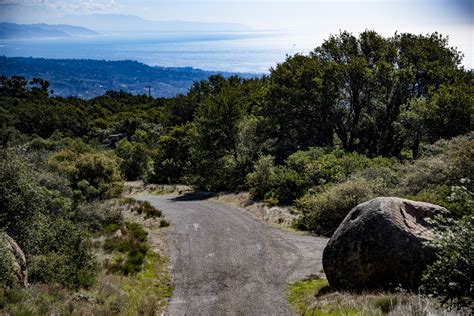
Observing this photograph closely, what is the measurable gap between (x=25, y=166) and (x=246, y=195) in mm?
19700

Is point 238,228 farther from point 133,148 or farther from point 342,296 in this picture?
point 133,148

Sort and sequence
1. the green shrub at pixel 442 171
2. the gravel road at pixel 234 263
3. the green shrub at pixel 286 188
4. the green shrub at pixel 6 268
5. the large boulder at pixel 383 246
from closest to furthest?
the green shrub at pixel 6 268
the large boulder at pixel 383 246
the gravel road at pixel 234 263
the green shrub at pixel 442 171
the green shrub at pixel 286 188

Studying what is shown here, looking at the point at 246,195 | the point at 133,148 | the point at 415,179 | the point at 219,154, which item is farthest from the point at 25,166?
the point at 133,148

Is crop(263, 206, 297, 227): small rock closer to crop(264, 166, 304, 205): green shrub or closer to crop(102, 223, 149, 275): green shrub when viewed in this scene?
crop(264, 166, 304, 205): green shrub

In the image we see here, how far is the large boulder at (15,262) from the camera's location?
9531mm

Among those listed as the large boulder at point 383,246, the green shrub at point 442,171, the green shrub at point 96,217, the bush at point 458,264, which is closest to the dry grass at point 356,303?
the bush at point 458,264

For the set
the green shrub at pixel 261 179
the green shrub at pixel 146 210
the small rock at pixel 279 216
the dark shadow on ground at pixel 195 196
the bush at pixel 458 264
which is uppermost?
the bush at pixel 458 264

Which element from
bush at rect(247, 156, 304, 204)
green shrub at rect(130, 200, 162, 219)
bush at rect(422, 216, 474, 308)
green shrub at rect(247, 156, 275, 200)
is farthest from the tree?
bush at rect(422, 216, 474, 308)

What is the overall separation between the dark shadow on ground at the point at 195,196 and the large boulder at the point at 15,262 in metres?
22.7

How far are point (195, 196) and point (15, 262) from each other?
83.8 ft

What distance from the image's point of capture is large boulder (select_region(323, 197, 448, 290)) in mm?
9875

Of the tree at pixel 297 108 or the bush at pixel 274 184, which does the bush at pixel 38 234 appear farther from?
the tree at pixel 297 108

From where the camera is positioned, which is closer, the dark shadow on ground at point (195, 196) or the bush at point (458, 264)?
the bush at point (458, 264)

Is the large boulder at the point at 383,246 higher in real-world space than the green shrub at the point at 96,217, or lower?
higher
